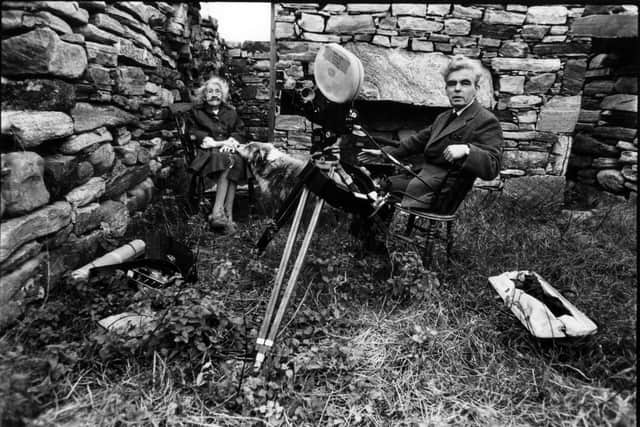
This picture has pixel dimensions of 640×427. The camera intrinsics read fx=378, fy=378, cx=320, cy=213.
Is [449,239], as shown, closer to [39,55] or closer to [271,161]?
[271,161]

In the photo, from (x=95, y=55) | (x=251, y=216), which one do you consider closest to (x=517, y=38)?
(x=251, y=216)

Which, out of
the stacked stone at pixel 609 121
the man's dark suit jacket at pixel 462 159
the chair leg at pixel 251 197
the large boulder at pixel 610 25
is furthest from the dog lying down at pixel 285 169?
the stacked stone at pixel 609 121

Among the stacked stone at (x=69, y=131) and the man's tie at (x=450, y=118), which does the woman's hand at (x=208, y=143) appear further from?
the man's tie at (x=450, y=118)

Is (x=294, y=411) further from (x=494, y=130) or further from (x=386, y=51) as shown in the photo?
(x=386, y=51)

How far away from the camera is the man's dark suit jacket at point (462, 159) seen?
89.2 inches

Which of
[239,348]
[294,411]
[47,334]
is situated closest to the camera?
[294,411]

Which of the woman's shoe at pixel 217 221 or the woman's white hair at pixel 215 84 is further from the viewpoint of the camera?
the woman's white hair at pixel 215 84

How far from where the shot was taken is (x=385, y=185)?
2.48 metres

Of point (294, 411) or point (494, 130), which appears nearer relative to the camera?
point (294, 411)

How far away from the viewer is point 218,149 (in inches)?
136

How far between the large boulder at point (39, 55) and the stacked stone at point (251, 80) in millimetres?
3320

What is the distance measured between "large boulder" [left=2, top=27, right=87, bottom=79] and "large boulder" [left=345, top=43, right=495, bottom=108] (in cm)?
269

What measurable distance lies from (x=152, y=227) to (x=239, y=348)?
1652mm

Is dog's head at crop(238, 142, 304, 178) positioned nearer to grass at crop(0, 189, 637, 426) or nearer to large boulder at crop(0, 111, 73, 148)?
grass at crop(0, 189, 637, 426)
